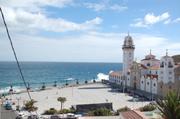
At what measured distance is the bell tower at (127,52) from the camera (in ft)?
317

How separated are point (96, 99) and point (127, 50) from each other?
92.0ft

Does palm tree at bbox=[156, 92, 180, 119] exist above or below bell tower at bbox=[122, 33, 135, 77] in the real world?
below

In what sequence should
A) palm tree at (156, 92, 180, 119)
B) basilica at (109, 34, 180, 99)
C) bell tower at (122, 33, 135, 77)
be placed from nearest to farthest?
palm tree at (156, 92, 180, 119) → basilica at (109, 34, 180, 99) → bell tower at (122, 33, 135, 77)

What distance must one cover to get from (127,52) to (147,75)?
14248 millimetres

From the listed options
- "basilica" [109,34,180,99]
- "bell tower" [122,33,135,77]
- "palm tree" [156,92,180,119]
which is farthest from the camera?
"bell tower" [122,33,135,77]

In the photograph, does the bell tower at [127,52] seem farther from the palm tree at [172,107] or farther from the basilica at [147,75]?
the palm tree at [172,107]

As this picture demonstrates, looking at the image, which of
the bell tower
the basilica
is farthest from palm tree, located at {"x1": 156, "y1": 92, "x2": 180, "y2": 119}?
the bell tower

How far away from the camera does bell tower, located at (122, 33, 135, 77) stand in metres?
96.6

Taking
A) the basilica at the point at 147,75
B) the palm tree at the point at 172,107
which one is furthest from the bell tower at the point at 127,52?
the palm tree at the point at 172,107

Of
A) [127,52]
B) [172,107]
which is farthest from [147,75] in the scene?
[172,107]

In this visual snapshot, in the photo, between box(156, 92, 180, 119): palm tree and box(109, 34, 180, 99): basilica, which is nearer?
box(156, 92, 180, 119): palm tree

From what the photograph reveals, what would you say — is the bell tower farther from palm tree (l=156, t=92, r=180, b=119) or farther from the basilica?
palm tree (l=156, t=92, r=180, b=119)

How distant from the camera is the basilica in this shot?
75506mm

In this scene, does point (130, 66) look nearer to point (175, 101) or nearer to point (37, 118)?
point (37, 118)
